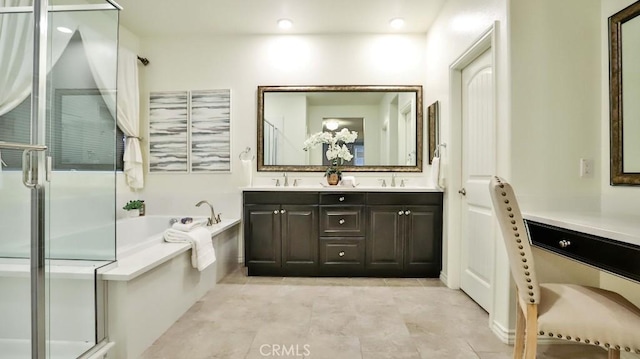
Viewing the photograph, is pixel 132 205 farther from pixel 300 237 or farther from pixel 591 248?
pixel 591 248

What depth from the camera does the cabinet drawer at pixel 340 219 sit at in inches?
124

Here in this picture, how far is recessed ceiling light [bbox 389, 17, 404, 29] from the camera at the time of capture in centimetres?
331

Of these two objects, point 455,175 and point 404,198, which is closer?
point 455,175

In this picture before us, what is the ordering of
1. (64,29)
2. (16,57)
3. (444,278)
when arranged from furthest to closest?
(444,278)
(64,29)
(16,57)

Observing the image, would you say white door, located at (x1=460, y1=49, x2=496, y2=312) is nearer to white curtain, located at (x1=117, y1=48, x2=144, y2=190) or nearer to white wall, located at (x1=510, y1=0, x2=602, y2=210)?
white wall, located at (x1=510, y1=0, x2=602, y2=210)

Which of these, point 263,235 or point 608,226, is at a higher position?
point 608,226

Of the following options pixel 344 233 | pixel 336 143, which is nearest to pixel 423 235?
pixel 344 233

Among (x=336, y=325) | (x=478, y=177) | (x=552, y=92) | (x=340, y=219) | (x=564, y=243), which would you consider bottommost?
(x=336, y=325)

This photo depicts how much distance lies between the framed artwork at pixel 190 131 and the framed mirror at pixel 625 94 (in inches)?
131

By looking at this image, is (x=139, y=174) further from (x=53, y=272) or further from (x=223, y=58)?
(x=53, y=272)

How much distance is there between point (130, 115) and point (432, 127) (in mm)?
3322

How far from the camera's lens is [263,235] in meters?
3.17

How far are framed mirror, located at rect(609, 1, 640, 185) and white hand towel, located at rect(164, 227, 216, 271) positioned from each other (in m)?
2.79

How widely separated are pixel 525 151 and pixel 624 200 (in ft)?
1.83
